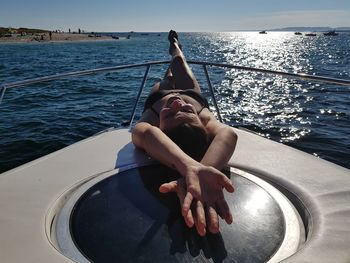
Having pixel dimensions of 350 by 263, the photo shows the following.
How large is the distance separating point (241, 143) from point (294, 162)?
52cm

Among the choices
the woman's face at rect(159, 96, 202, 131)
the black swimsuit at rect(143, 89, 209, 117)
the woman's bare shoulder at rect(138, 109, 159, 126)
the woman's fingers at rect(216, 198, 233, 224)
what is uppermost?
the woman's face at rect(159, 96, 202, 131)

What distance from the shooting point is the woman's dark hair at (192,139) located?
2.25 metres

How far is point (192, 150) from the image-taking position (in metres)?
2.25

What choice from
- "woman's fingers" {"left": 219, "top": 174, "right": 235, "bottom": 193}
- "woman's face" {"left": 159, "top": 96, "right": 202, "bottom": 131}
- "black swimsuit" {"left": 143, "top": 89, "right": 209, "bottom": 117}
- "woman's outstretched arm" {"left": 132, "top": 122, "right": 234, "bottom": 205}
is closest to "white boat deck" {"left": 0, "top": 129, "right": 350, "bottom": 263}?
"woman's outstretched arm" {"left": 132, "top": 122, "right": 234, "bottom": 205}

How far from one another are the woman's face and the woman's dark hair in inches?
1.5

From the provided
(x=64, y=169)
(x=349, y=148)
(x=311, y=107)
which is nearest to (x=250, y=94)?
(x=311, y=107)

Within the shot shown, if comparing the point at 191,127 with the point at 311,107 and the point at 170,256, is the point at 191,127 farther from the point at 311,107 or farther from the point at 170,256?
the point at 311,107

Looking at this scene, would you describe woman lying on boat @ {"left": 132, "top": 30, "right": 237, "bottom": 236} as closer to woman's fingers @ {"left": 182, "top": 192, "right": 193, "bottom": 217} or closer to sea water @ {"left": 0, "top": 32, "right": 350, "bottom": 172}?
woman's fingers @ {"left": 182, "top": 192, "right": 193, "bottom": 217}

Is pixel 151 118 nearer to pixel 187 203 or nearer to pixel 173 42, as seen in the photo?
pixel 187 203

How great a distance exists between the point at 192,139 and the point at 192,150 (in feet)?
0.25

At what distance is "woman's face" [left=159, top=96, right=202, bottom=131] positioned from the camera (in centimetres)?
230

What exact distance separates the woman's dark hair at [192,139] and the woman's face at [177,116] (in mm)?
37

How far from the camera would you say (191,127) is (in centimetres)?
227

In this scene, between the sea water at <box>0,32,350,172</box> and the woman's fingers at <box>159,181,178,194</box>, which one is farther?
the sea water at <box>0,32,350,172</box>
